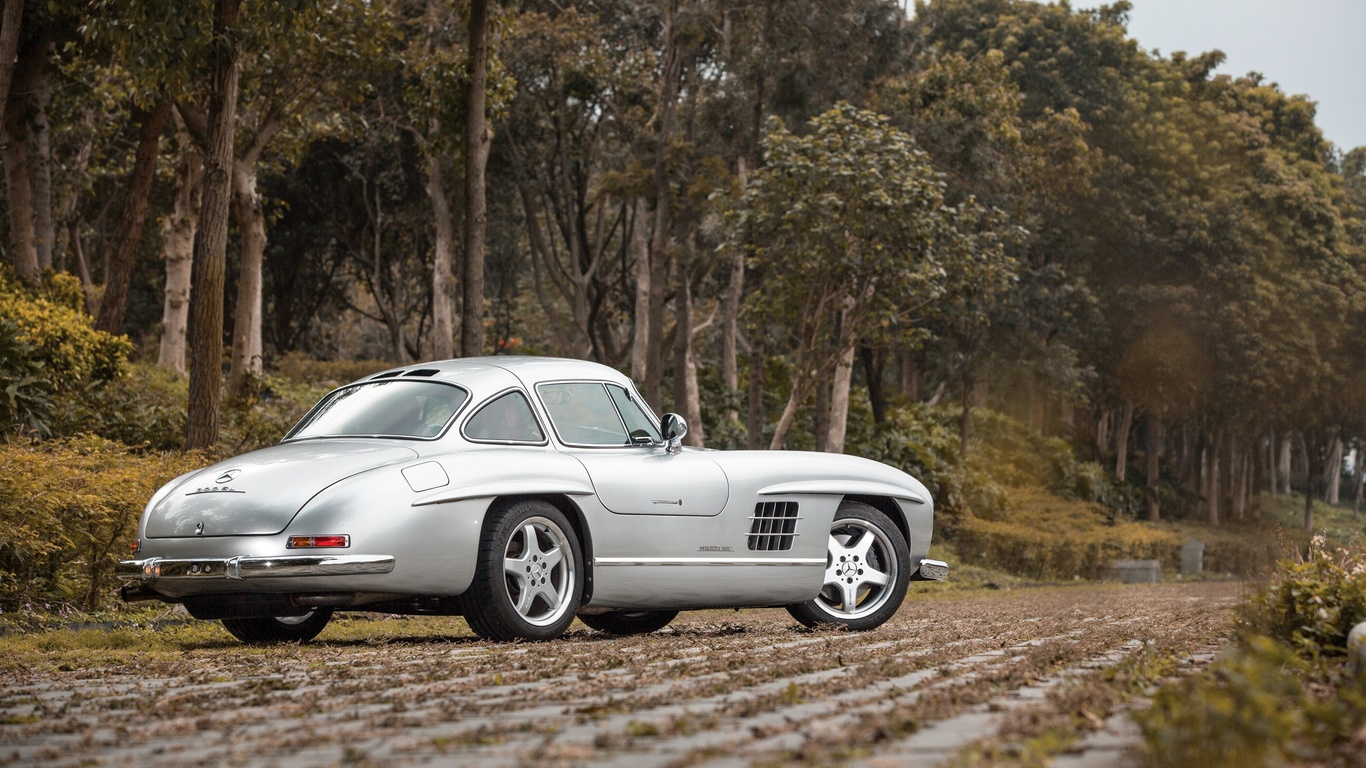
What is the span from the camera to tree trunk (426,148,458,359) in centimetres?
3272

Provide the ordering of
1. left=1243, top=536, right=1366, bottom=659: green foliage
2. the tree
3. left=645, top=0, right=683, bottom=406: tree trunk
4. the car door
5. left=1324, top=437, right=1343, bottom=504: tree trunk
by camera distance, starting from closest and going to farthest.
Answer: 1. left=1243, top=536, right=1366, bottom=659: green foliage
2. the car door
3. the tree
4. left=645, top=0, right=683, bottom=406: tree trunk
5. left=1324, top=437, right=1343, bottom=504: tree trunk

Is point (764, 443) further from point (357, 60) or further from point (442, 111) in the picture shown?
point (442, 111)

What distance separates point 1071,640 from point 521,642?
2.90 metres

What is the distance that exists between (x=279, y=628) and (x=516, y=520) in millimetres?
1860

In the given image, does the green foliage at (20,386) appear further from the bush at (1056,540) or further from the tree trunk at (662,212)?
the bush at (1056,540)

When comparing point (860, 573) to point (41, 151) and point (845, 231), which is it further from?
point (41, 151)

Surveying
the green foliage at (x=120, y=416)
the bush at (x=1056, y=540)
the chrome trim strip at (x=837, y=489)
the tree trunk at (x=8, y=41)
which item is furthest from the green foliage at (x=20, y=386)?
the bush at (x=1056, y=540)

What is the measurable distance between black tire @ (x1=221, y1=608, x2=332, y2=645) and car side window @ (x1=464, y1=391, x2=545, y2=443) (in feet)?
4.48

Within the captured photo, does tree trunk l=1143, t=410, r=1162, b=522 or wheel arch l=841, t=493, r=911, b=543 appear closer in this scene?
wheel arch l=841, t=493, r=911, b=543

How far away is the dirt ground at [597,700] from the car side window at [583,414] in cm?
124

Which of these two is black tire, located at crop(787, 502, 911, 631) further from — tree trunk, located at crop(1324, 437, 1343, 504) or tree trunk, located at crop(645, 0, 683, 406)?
tree trunk, located at crop(1324, 437, 1343, 504)

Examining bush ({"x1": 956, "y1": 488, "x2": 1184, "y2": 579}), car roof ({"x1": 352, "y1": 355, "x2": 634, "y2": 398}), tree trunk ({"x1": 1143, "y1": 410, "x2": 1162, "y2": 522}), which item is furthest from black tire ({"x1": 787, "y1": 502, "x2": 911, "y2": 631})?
tree trunk ({"x1": 1143, "y1": 410, "x2": 1162, "y2": 522})

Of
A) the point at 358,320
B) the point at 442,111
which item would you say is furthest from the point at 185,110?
the point at 358,320

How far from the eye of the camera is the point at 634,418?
9570 mm
